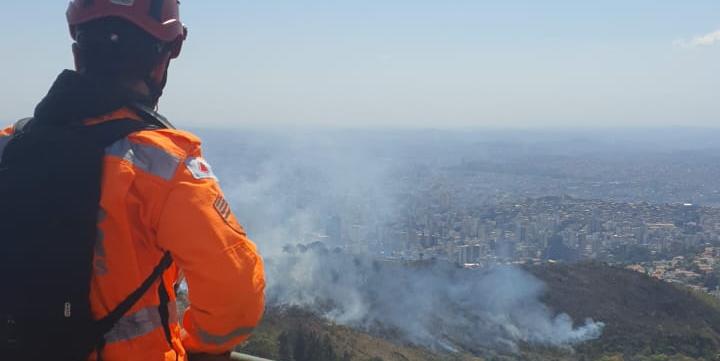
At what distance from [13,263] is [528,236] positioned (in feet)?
279

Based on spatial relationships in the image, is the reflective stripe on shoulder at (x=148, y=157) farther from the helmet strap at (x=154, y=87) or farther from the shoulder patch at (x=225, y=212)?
the helmet strap at (x=154, y=87)

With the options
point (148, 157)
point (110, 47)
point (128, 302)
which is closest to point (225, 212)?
A: point (148, 157)

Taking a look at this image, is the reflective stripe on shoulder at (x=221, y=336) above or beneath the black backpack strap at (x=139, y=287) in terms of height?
beneath

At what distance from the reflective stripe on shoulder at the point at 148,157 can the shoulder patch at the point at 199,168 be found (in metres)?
0.04

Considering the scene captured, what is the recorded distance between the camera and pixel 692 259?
6612cm

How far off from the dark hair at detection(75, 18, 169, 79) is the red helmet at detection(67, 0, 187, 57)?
2cm

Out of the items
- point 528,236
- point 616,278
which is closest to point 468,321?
point 616,278

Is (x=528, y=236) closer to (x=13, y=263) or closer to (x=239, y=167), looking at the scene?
(x=239, y=167)

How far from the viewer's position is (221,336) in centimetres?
201

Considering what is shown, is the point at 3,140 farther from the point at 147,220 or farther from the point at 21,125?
the point at 147,220

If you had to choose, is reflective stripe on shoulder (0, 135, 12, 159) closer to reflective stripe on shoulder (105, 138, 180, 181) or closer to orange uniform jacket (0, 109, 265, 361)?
orange uniform jacket (0, 109, 265, 361)

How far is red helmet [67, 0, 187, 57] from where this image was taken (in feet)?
6.91

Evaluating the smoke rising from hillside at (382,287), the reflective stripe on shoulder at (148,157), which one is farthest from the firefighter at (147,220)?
the smoke rising from hillside at (382,287)

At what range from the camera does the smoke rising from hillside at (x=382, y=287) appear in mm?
46125
